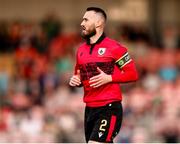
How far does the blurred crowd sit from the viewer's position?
15047 millimetres

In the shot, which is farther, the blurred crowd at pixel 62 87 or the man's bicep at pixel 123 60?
the blurred crowd at pixel 62 87

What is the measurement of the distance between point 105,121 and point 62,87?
8702mm

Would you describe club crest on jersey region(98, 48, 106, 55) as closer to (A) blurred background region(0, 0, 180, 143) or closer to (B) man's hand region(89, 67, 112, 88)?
(B) man's hand region(89, 67, 112, 88)

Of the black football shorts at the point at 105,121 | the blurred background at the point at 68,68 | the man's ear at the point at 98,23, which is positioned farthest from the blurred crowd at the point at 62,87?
the man's ear at the point at 98,23

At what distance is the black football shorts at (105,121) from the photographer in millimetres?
8234

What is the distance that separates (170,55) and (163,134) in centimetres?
381

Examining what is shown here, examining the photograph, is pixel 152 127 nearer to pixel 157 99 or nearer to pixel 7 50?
pixel 157 99

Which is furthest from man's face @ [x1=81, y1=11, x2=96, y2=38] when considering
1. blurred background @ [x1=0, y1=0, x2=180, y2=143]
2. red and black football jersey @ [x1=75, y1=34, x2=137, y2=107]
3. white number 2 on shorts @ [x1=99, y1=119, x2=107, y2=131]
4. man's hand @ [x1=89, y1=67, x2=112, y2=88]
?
blurred background @ [x1=0, y1=0, x2=180, y2=143]

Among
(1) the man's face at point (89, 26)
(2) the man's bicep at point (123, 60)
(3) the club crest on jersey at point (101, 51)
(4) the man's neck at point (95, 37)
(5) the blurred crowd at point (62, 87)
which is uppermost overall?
(1) the man's face at point (89, 26)

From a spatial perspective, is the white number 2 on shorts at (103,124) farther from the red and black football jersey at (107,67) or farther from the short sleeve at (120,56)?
the short sleeve at (120,56)

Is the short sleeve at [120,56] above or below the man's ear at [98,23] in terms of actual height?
below

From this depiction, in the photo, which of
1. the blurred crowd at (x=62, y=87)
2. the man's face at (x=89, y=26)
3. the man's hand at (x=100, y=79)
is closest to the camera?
the man's hand at (x=100, y=79)

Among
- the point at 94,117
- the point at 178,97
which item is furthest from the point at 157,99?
the point at 94,117

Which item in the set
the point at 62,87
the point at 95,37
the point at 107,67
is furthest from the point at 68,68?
the point at 107,67
